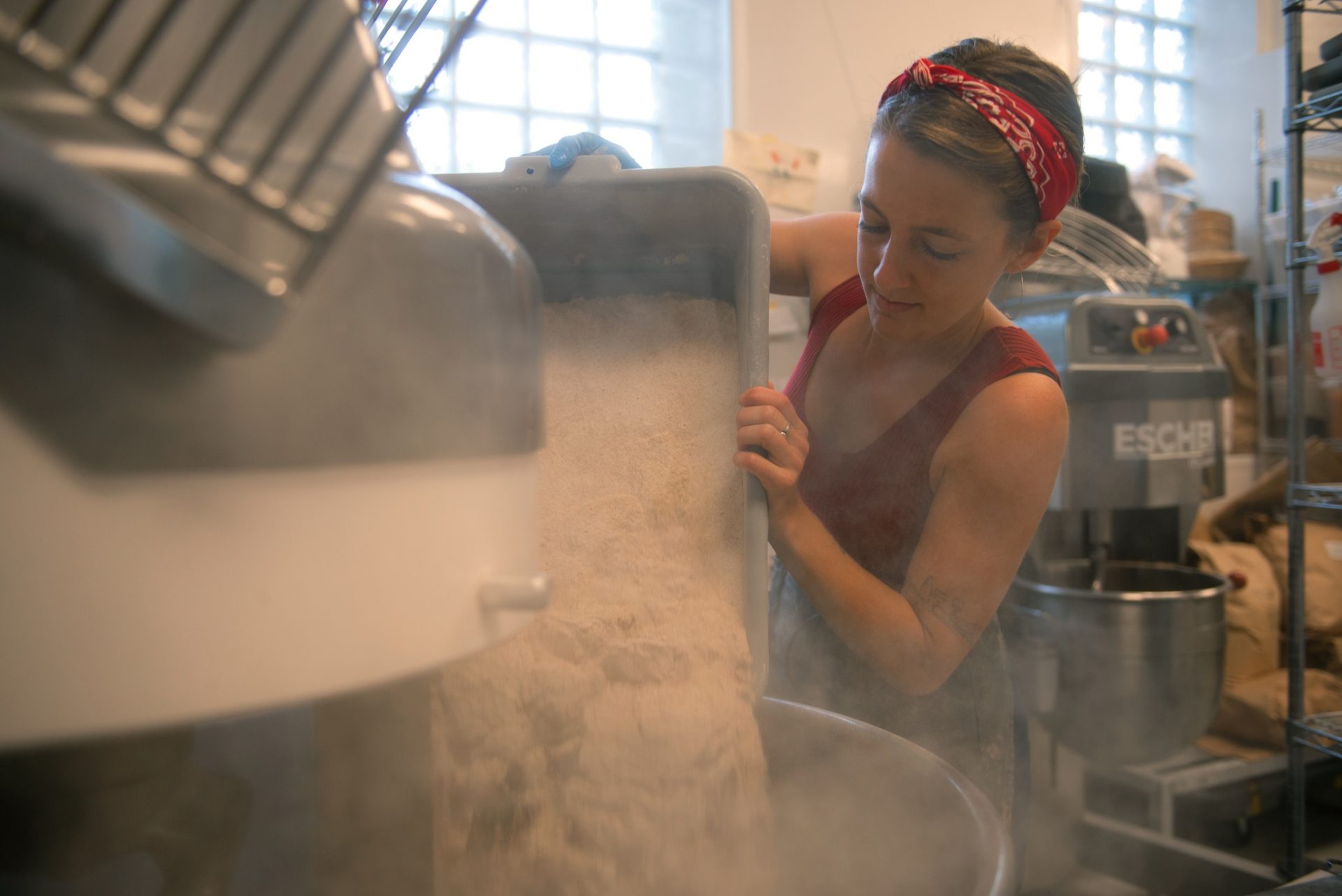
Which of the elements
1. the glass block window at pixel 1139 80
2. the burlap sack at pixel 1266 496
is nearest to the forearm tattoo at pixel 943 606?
the glass block window at pixel 1139 80

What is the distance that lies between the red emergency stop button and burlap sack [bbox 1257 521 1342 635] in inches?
31.1

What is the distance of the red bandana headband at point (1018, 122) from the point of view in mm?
732

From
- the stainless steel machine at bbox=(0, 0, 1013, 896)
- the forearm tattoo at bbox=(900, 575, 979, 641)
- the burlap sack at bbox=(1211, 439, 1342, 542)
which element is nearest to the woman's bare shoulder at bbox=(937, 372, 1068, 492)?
the forearm tattoo at bbox=(900, 575, 979, 641)

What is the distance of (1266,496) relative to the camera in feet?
7.34

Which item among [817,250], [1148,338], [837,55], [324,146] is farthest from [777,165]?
[324,146]

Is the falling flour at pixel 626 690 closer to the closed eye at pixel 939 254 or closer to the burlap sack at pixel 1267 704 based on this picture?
the closed eye at pixel 939 254

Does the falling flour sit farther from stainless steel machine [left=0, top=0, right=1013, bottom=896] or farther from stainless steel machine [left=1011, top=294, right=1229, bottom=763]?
stainless steel machine [left=1011, top=294, right=1229, bottom=763]

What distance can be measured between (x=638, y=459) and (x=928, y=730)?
555mm

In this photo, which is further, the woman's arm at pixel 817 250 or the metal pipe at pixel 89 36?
the woman's arm at pixel 817 250

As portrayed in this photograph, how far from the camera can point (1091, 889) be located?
1782 millimetres

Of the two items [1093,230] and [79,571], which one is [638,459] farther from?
[1093,230]

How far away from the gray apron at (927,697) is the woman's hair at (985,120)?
20.0 inches

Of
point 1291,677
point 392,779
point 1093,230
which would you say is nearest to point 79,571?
point 392,779

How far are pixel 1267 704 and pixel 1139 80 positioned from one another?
182cm
